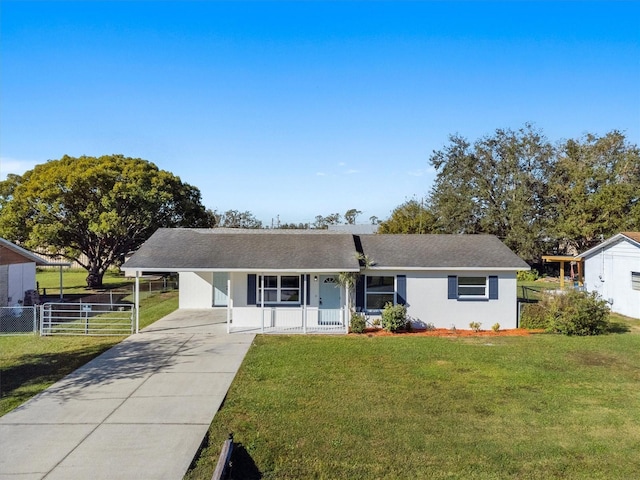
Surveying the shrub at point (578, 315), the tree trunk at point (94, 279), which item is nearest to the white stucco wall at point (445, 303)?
the shrub at point (578, 315)

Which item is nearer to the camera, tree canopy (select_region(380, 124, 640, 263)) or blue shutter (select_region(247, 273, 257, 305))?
blue shutter (select_region(247, 273, 257, 305))

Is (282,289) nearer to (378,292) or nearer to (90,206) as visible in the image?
(378,292)

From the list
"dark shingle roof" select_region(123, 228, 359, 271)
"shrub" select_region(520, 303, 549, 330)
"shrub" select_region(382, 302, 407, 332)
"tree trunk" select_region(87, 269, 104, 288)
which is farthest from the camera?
"tree trunk" select_region(87, 269, 104, 288)

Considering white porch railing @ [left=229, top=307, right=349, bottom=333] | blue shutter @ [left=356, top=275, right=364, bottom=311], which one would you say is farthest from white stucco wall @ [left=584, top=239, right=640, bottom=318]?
white porch railing @ [left=229, top=307, right=349, bottom=333]

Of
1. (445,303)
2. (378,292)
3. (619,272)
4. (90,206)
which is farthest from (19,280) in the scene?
(619,272)

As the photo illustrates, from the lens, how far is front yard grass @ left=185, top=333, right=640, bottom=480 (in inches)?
264

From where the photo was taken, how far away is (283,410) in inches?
344

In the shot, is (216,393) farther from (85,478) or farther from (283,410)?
(85,478)

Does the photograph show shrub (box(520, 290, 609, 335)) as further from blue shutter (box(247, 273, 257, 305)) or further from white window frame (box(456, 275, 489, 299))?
blue shutter (box(247, 273, 257, 305))

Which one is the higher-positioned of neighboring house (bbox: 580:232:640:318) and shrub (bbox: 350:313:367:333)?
neighboring house (bbox: 580:232:640:318)

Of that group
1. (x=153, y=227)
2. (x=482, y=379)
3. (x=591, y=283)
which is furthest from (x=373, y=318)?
(x=153, y=227)

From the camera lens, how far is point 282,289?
17172 mm

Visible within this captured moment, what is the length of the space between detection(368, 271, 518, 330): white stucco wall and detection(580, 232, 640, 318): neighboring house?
24.4 ft

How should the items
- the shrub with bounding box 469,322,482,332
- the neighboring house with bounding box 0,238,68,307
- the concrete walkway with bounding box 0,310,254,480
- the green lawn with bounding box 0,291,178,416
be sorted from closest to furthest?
the concrete walkway with bounding box 0,310,254,480, the green lawn with bounding box 0,291,178,416, the shrub with bounding box 469,322,482,332, the neighboring house with bounding box 0,238,68,307
